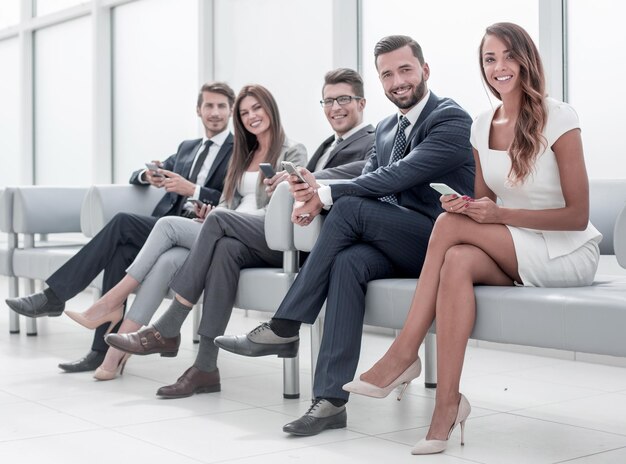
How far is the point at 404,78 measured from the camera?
3.11m

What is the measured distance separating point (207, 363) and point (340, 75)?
1249 mm

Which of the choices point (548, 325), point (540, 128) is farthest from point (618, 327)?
point (540, 128)

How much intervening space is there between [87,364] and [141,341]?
0.60 metres

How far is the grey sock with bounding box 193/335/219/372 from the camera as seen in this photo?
3.29m

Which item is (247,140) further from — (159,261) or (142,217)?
(159,261)

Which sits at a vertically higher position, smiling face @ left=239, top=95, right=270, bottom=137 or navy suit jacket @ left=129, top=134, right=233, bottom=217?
smiling face @ left=239, top=95, right=270, bottom=137

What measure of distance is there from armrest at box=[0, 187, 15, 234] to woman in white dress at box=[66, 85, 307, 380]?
1268 mm

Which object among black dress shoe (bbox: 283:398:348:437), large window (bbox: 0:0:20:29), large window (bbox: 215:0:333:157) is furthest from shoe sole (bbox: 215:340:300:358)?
large window (bbox: 0:0:20:29)

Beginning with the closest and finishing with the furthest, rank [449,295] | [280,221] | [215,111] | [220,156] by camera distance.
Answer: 1. [449,295]
2. [280,221]
3. [220,156]
4. [215,111]

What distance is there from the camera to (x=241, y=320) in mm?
5488

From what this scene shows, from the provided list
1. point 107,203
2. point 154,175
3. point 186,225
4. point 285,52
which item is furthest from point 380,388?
point 285,52

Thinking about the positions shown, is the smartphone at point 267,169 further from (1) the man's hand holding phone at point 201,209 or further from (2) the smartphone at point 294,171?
(1) the man's hand holding phone at point 201,209

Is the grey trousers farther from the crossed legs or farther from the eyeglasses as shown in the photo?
the crossed legs

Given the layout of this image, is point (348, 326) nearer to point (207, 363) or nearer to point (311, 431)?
point (311, 431)
